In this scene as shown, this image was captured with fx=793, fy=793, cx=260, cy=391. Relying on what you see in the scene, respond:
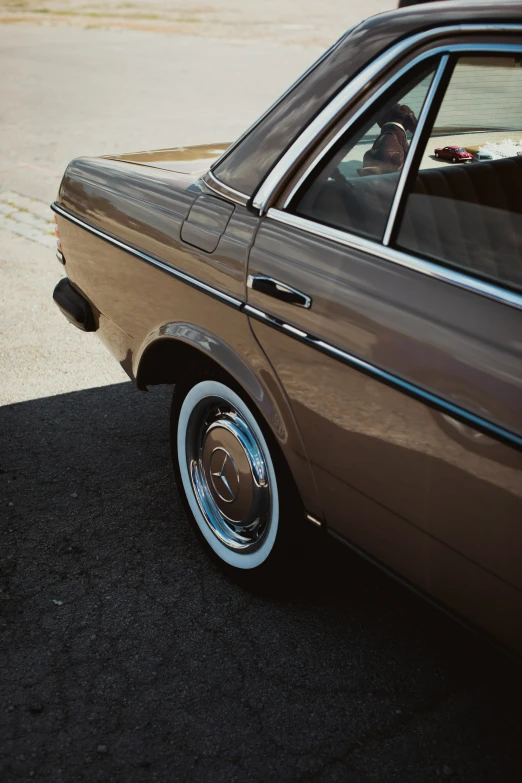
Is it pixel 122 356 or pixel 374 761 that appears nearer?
pixel 374 761

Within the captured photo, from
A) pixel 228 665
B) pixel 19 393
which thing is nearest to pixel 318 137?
pixel 228 665

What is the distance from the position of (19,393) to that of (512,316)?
2.97m

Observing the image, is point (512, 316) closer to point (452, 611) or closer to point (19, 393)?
point (452, 611)

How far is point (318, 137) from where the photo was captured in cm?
209

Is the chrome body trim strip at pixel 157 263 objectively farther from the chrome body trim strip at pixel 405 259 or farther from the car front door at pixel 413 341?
the chrome body trim strip at pixel 405 259

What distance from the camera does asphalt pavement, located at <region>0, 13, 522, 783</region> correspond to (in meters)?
2.10

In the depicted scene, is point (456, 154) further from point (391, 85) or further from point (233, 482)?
point (233, 482)

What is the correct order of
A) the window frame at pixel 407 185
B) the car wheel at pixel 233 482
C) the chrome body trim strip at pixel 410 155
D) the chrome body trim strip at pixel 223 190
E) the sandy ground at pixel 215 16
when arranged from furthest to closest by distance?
the sandy ground at pixel 215 16, the car wheel at pixel 233 482, the chrome body trim strip at pixel 223 190, the chrome body trim strip at pixel 410 155, the window frame at pixel 407 185

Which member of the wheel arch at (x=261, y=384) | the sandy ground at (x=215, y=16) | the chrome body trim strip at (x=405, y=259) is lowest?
the wheel arch at (x=261, y=384)

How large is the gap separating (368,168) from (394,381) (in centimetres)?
62

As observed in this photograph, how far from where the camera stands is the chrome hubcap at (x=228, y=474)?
2.54 metres

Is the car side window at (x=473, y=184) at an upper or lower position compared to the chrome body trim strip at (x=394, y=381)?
upper

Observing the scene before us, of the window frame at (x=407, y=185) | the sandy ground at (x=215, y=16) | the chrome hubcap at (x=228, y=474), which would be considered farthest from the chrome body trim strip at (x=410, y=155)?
the sandy ground at (x=215, y=16)

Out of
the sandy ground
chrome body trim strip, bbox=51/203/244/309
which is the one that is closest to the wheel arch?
chrome body trim strip, bbox=51/203/244/309
